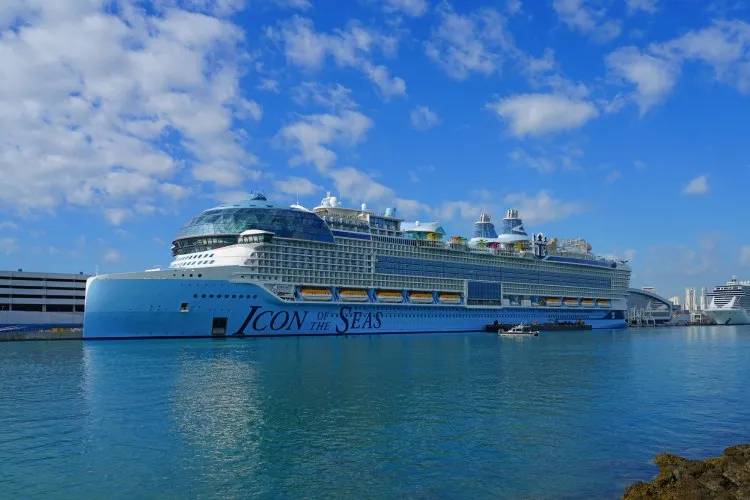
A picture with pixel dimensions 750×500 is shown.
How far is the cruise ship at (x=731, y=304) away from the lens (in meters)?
157

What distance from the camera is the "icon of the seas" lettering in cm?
6306

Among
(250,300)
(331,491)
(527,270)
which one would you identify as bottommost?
(331,491)

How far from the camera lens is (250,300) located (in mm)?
63000

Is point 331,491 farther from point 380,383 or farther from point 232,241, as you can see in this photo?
point 232,241

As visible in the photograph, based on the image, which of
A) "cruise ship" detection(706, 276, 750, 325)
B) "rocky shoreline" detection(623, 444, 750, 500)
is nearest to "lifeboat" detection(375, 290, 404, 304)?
"rocky shoreline" detection(623, 444, 750, 500)

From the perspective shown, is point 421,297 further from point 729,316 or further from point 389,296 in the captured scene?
point 729,316

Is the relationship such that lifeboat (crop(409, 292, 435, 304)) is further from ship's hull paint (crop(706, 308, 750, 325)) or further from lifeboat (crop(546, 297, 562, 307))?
ship's hull paint (crop(706, 308, 750, 325))

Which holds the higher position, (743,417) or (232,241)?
(232,241)

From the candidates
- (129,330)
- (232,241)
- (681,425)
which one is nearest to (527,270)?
(232,241)

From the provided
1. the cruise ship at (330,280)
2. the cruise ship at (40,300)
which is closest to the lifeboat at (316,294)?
the cruise ship at (330,280)

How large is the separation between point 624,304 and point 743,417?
101495mm

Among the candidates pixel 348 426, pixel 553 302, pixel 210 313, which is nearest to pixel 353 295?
pixel 210 313

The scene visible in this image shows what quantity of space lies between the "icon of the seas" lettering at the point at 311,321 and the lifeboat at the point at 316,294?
5.40ft

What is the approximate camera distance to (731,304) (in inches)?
6137
